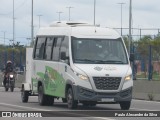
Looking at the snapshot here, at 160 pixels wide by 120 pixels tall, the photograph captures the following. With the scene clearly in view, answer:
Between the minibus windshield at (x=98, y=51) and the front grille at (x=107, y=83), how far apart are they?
75cm

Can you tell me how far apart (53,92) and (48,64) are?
1147 mm

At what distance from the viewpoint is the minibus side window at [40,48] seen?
2942 centimetres

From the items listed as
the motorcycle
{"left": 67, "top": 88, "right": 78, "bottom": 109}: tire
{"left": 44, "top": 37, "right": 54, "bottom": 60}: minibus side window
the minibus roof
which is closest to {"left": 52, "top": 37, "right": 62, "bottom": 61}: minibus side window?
the minibus roof

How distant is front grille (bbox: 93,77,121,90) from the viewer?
25.5 m

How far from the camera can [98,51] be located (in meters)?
26.4

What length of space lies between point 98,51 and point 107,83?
1382 mm

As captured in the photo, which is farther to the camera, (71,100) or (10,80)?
(10,80)

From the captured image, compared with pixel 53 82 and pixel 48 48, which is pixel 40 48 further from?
pixel 53 82

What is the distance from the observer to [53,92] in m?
27.9

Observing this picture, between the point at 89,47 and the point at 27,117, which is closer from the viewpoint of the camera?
the point at 27,117

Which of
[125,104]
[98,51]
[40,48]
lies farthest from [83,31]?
[40,48]

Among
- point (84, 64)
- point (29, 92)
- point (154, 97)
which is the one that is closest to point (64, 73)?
point (84, 64)

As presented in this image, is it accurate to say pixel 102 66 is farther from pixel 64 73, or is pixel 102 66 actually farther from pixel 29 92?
pixel 29 92

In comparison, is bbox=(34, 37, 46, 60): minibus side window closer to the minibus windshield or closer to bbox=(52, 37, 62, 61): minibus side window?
bbox=(52, 37, 62, 61): minibus side window
